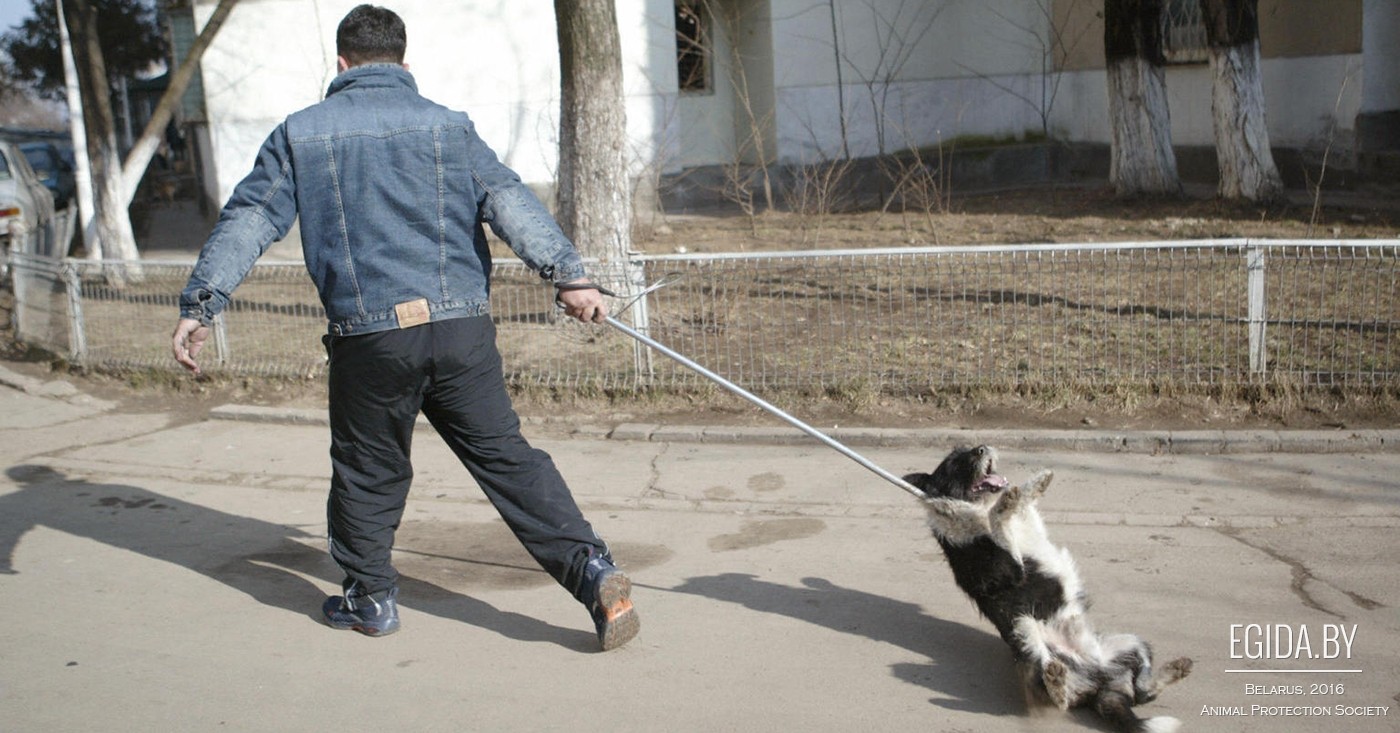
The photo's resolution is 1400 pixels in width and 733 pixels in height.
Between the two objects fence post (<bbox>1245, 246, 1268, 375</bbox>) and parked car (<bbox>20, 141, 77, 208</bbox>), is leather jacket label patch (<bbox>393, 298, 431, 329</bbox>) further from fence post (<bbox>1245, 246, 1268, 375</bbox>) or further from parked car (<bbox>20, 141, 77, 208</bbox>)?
parked car (<bbox>20, 141, 77, 208</bbox>)

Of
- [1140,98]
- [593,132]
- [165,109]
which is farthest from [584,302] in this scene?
[1140,98]

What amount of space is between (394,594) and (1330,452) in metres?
4.69

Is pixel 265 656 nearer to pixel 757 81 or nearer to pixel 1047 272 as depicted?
pixel 1047 272

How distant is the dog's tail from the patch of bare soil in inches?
129

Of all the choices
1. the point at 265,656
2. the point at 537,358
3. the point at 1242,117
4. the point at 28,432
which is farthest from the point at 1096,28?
the point at 265,656

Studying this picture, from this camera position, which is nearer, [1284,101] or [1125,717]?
[1125,717]

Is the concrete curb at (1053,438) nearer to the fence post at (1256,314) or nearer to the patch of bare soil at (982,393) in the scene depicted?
the patch of bare soil at (982,393)

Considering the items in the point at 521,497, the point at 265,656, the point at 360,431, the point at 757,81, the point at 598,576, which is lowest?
the point at 265,656

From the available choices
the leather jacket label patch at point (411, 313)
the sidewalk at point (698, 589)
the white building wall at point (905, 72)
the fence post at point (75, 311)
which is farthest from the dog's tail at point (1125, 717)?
the white building wall at point (905, 72)

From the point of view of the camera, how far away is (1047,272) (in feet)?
26.0

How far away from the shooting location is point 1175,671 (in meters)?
3.73

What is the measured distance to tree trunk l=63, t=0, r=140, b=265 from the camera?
12.0 m

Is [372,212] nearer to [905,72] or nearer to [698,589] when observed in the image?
[698,589]

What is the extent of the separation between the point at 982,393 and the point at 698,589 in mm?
2824
